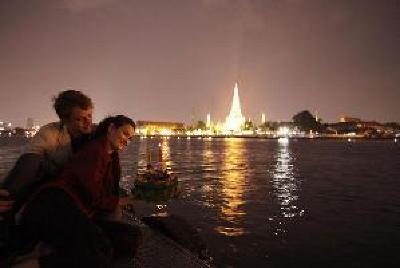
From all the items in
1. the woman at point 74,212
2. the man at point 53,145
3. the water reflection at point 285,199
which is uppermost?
the man at point 53,145

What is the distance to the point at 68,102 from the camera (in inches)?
196

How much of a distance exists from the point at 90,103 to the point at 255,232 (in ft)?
41.7

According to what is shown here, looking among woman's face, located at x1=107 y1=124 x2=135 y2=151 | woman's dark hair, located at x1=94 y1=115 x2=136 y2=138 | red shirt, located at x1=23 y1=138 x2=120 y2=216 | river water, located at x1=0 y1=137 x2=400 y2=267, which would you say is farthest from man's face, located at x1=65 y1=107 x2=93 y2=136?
river water, located at x1=0 y1=137 x2=400 y2=267

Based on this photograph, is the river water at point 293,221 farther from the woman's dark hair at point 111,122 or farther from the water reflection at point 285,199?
the woman's dark hair at point 111,122

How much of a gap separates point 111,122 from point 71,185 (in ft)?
3.36

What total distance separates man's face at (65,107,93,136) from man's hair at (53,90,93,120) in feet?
0.18

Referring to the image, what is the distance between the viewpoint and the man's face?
507 centimetres

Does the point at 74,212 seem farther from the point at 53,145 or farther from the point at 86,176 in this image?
the point at 53,145

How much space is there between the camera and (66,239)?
14.3ft

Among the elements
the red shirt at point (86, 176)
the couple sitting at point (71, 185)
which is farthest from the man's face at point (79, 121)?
the red shirt at point (86, 176)

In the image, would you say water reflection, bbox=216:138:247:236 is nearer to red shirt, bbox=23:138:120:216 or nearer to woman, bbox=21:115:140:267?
woman, bbox=21:115:140:267

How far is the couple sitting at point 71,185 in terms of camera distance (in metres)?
4.30

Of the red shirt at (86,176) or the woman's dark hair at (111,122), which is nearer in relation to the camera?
the red shirt at (86,176)

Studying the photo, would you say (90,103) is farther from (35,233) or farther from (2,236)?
(2,236)
